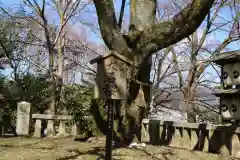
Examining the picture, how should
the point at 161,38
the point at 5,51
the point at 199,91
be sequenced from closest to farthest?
the point at 161,38 < the point at 5,51 < the point at 199,91

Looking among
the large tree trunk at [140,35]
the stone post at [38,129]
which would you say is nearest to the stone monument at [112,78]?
the large tree trunk at [140,35]

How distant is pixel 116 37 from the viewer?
6152 millimetres

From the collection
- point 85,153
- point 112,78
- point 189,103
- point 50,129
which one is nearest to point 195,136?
point 85,153

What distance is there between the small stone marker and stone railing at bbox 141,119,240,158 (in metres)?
3.87

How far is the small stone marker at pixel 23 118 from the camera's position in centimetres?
1010

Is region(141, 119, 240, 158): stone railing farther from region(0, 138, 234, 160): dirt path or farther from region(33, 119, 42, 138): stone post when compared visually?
region(33, 119, 42, 138): stone post

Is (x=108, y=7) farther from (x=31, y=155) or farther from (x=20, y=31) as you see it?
(x=20, y=31)

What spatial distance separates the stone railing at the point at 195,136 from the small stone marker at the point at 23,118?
3.87m

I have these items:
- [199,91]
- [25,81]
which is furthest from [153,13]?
[199,91]

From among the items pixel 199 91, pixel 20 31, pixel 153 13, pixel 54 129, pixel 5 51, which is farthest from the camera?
pixel 199 91

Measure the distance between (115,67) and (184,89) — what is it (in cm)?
1158

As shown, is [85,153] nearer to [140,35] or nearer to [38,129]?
[140,35]

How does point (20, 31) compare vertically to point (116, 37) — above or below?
above

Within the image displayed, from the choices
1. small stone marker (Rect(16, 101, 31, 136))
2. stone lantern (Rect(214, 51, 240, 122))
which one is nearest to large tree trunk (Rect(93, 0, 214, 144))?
stone lantern (Rect(214, 51, 240, 122))
